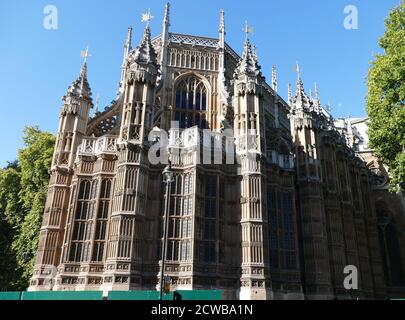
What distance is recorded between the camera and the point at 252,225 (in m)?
22.3

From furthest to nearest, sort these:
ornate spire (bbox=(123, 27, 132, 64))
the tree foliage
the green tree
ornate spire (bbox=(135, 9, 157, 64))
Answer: ornate spire (bbox=(123, 27, 132, 64)), the tree foliage, ornate spire (bbox=(135, 9, 157, 64)), the green tree

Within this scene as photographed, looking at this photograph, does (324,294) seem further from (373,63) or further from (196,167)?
(373,63)

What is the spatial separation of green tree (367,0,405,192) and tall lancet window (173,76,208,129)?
1256cm

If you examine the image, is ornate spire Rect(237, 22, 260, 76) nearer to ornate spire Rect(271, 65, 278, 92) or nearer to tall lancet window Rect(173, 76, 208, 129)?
tall lancet window Rect(173, 76, 208, 129)

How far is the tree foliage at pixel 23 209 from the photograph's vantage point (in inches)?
1155

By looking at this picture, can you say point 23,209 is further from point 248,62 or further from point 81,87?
point 248,62

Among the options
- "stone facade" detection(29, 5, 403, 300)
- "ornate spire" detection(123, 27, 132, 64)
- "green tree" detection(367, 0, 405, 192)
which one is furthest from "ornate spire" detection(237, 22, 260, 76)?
"ornate spire" detection(123, 27, 132, 64)

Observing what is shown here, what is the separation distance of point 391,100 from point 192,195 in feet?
44.0

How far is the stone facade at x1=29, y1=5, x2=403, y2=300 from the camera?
21.3 meters

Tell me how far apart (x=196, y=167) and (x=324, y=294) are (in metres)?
12.1

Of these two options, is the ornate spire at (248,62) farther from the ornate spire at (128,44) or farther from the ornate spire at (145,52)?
the ornate spire at (128,44)

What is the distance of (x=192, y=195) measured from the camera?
22359mm

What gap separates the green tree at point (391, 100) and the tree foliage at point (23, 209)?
84.5 feet
